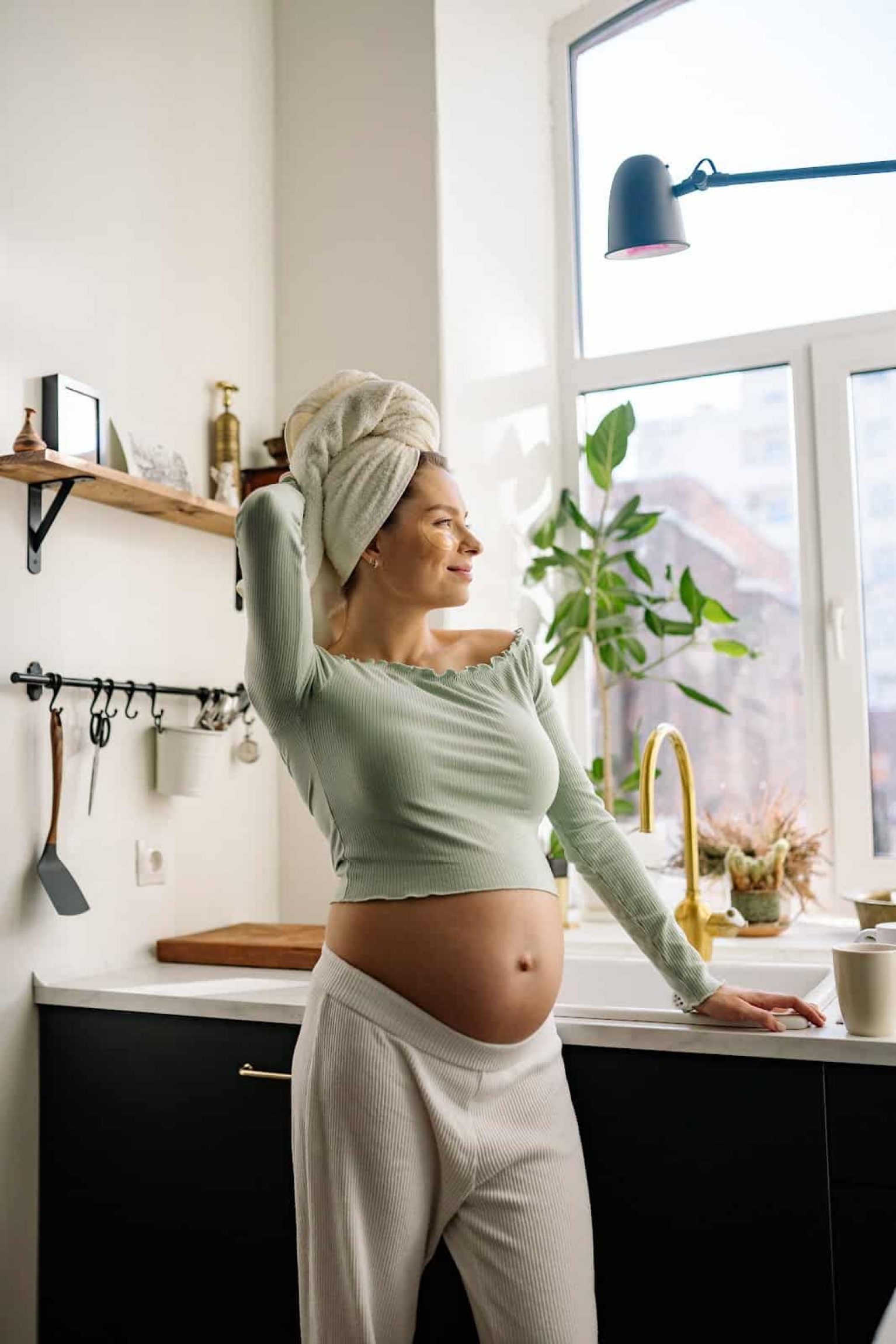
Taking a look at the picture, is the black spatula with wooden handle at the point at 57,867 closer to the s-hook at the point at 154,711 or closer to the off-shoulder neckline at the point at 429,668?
the s-hook at the point at 154,711

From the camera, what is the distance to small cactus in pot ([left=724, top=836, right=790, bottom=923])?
2357mm

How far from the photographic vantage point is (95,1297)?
192 cm

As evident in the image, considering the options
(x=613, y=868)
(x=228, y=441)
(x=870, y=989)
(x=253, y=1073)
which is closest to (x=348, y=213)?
(x=228, y=441)

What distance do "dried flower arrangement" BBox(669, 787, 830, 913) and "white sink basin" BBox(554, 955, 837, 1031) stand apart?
0.93ft

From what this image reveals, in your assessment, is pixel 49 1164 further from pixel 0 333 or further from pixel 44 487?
pixel 0 333

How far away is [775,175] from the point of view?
5.44ft

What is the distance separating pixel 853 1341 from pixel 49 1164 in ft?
3.97

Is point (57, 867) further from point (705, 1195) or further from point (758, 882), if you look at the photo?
point (758, 882)

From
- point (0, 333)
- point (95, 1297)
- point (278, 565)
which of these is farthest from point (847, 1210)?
point (0, 333)

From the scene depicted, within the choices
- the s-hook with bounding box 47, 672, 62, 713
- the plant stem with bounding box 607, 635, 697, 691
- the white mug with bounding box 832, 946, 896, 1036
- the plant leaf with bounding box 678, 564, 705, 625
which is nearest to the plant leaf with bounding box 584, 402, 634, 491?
the plant leaf with bounding box 678, 564, 705, 625

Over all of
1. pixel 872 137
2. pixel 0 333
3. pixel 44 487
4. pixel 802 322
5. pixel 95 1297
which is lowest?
pixel 95 1297

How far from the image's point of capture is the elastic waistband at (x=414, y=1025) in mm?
1396

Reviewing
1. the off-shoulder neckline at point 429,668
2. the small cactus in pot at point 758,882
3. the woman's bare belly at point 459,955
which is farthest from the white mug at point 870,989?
the small cactus in pot at point 758,882

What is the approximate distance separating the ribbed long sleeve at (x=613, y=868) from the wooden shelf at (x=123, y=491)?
745 mm
